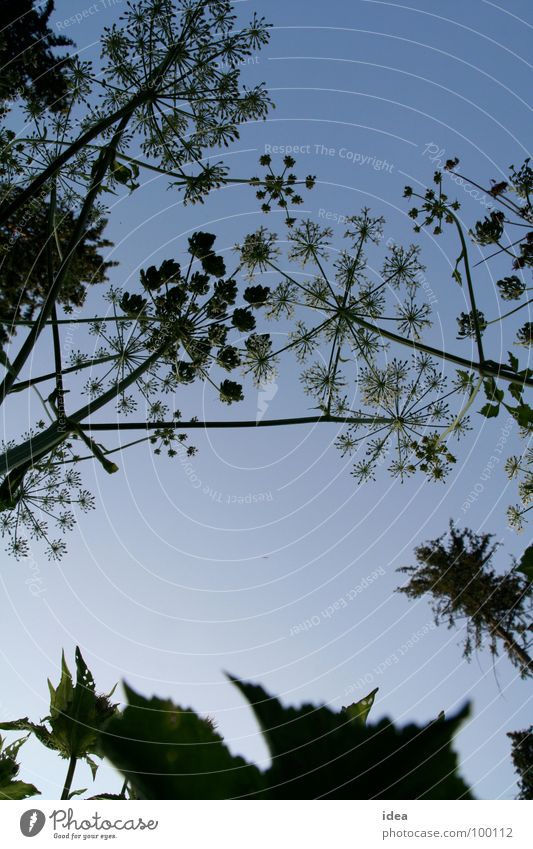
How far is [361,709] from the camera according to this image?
9.37ft

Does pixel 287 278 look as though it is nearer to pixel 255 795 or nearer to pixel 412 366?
pixel 412 366

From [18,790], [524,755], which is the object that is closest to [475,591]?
[524,755]

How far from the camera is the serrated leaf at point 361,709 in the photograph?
284 centimetres

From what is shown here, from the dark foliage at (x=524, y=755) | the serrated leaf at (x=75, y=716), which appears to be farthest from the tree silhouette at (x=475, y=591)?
the serrated leaf at (x=75, y=716)

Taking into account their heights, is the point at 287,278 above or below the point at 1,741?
above

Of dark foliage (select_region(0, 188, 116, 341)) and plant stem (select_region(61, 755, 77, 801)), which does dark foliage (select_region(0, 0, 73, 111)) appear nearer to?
dark foliage (select_region(0, 188, 116, 341))

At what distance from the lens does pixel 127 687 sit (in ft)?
9.18

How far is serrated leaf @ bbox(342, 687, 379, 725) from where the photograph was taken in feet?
9.31

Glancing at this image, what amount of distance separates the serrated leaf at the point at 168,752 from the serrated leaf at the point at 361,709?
584 millimetres

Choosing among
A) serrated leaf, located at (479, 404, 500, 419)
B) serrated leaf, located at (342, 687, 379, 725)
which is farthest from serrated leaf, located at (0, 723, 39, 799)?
serrated leaf, located at (479, 404, 500, 419)

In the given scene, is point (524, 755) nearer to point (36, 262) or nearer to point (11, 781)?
point (11, 781)

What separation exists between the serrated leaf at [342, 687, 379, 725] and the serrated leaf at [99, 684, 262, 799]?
1.92 feet
